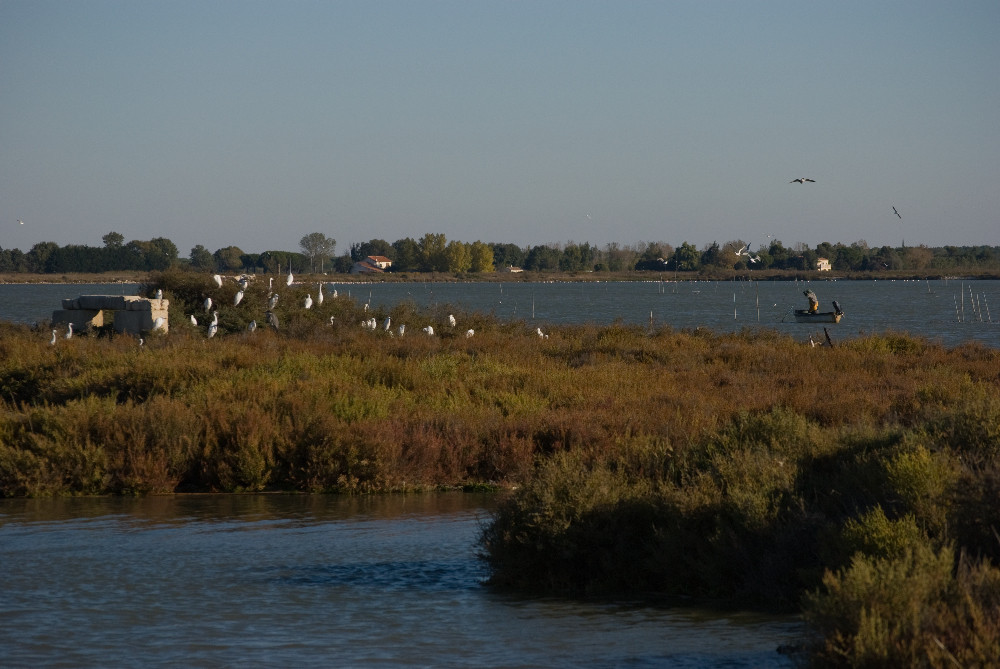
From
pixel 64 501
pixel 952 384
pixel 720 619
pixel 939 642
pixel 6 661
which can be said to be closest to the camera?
pixel 939 642

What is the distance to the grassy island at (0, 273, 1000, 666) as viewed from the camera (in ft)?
25.8

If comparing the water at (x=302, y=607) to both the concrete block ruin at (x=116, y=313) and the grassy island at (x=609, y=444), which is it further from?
the concrete block ruin at (x=116, y=313)

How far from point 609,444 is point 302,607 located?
6.04 meters

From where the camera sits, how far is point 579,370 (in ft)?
69.2

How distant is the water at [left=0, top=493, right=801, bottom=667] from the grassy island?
64cm

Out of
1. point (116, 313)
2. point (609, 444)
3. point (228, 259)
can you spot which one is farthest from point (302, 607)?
point (228, 259)

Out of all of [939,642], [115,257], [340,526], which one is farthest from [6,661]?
[115,257]

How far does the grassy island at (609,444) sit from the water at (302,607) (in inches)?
25.1

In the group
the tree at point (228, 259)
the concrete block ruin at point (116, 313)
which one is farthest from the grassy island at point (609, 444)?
the tree at point (228, 259)

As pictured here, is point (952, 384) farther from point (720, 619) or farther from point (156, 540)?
point (156, 540)

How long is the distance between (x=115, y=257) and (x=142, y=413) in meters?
164

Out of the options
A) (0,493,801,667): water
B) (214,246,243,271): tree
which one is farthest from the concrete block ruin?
(214,246,243,271): tree

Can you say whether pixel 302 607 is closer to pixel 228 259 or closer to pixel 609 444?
pixel 609 444

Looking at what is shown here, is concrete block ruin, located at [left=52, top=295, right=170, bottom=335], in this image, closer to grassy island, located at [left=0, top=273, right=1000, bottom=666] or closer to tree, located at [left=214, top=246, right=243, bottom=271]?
grassy island, located at [left=0, top=273, right=1000, bottom=666]
